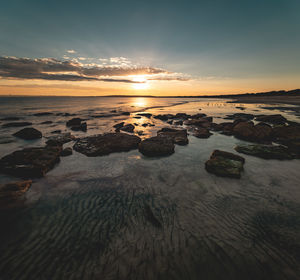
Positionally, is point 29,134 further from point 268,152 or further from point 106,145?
point 268,152

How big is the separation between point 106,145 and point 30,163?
12.3 ft

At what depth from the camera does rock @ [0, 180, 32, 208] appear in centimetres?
407

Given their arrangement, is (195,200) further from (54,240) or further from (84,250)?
(54,240)

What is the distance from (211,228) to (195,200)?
Result: 1022 mm

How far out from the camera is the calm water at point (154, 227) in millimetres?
2627

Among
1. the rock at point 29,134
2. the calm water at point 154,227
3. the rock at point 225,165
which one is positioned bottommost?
the rock at point 29,134

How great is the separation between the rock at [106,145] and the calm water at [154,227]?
2.30 meters

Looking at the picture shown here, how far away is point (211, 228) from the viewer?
345 centimetres

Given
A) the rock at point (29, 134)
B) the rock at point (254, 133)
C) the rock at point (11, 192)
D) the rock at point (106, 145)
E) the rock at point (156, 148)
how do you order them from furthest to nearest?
1. the rock at point (29, 134)
2. the rock at point (254, 133)
3. the rock at point (106, 145)
4. the rock at point (156, 148)
5. the rock at point (11, 192)

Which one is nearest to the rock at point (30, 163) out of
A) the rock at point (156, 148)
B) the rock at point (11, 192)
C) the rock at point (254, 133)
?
the rock at point (11, 192)

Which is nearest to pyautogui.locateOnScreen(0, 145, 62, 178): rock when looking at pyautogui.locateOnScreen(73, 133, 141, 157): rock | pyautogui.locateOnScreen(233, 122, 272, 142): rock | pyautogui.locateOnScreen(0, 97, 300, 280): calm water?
pyautogui.locateOnScreen(0, 97, 300, 280): calm water

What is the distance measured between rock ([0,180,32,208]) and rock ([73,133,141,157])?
3.45 meters

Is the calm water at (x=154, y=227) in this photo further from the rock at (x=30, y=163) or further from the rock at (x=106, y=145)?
the rock at (x=106, y=145)

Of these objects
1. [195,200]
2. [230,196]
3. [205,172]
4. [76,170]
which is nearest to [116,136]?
[76,170]
